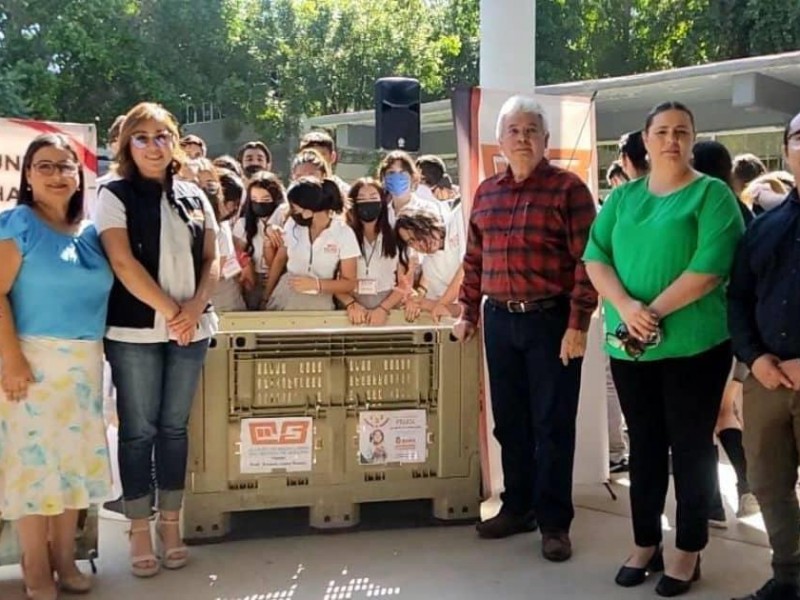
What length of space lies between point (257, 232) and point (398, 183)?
0.87m

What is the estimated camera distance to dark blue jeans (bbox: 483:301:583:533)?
3492mm

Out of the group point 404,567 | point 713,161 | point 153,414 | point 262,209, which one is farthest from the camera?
point 262,209

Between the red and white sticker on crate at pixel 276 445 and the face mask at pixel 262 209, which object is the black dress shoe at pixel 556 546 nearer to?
the red and white sticker on crate at pixel 276 445

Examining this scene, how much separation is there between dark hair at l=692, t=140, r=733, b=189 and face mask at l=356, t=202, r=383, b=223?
5.04ft

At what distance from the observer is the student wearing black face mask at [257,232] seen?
180 inches

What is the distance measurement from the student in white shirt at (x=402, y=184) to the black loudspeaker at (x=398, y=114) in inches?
55.6

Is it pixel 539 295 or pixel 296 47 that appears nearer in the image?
pixel 539 295

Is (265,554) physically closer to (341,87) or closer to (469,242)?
(469,242)

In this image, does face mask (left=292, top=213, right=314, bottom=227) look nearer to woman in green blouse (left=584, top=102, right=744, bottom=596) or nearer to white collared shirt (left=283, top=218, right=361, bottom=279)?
white collared shirt (left=283, top=218, right=361, bottom=279)

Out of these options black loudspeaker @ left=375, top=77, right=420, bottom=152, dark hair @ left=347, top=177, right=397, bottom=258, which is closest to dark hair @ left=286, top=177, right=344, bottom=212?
dark hair @ left=347, top=177, right=397, bottom=258

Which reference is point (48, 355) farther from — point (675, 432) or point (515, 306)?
point (675, 432)

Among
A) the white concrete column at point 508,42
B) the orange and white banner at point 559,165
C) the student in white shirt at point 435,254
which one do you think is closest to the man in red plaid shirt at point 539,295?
the orange and white banner at point 559,165

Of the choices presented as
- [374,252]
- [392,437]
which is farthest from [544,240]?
[374,252]

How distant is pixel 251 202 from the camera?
4734 mm
